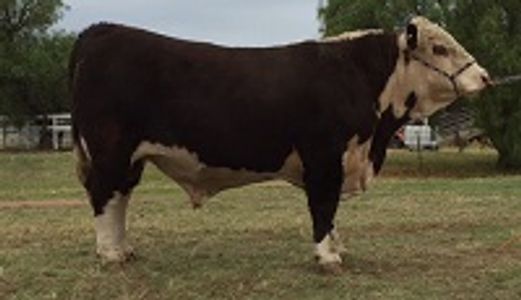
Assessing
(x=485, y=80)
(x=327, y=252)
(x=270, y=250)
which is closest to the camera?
(x=327, y=252)

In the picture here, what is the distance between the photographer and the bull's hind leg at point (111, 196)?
28.9 feet

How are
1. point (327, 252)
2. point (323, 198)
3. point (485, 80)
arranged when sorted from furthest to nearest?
point (485, 80)
point (323, 198)
point (327, 252)

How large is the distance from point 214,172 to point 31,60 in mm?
40240

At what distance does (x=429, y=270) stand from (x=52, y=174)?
67.9 feet

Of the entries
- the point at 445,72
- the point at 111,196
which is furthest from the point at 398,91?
the point at 111,196

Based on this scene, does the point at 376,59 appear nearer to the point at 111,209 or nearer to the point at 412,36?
the point at 412,36

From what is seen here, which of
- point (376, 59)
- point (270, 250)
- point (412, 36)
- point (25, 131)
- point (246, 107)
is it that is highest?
point (412, 36)

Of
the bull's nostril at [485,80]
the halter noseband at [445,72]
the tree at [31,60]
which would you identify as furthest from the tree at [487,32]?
the halter noseband at [445,72]

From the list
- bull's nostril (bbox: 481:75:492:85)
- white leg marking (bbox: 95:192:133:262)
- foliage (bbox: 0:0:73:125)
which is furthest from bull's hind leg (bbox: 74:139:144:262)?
foliage (bbox: 0:0:73:125)

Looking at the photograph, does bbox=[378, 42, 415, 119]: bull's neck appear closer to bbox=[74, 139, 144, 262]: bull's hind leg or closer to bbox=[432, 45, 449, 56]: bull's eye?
bbox=[432, 45, 449, 56]: bull's eye

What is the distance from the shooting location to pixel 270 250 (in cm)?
980

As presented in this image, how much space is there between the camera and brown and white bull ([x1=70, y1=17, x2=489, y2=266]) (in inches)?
342

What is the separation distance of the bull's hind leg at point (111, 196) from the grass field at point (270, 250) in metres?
0.23

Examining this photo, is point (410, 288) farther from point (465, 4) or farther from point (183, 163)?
point (465, 4)
